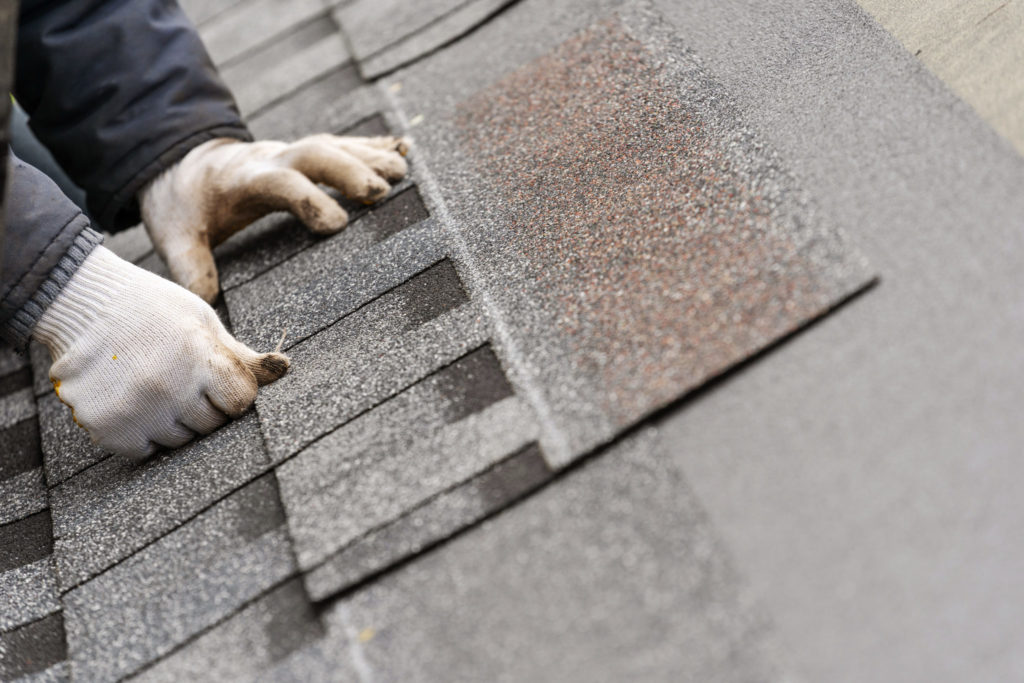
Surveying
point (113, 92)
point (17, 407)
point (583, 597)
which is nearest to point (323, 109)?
point (113, 92)

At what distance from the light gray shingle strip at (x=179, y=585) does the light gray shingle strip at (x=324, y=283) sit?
1.22 feet

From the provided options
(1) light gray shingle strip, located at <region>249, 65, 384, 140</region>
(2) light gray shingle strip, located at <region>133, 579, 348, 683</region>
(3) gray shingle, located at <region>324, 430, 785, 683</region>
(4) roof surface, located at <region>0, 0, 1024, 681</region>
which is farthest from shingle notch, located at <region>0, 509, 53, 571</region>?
(1) light gray shingle strip, located at <region>249, 65, 384, 140</region>

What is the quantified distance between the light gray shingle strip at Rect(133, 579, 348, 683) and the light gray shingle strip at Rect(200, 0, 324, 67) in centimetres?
210

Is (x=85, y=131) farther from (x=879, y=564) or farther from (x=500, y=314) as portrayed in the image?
(x=879, y=564)

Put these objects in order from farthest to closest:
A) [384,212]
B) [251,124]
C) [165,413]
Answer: [251,124], [384,212], [165,413]

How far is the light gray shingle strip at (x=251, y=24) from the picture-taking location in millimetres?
2812

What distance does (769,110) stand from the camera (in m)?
1.54

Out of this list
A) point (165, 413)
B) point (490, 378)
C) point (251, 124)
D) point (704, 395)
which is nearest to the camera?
point (704, 395)

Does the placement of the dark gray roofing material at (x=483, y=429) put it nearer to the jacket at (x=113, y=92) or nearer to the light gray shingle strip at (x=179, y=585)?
the light gray shingle strip at (x=179, y=585)

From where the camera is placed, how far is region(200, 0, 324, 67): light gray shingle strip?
281cm

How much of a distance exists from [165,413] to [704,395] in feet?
2.96

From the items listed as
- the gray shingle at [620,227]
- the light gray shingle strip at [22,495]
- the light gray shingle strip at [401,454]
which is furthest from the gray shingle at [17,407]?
the gray shingle at [620,227]

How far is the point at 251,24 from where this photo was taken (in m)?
2.96

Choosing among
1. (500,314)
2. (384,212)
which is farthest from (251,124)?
(500,314)
